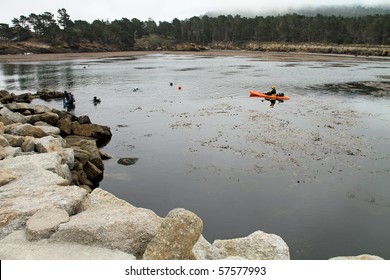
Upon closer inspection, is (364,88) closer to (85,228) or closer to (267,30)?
(85,228)

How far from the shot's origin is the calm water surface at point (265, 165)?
16.2 meters

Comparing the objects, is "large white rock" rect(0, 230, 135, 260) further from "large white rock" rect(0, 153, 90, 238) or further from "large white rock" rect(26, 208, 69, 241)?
"large white rock" rect(0, 153, 90, 238)

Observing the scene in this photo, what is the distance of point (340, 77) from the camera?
6800 cm

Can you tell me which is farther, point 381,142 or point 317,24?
point 317,24

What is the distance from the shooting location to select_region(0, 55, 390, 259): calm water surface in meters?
16.2

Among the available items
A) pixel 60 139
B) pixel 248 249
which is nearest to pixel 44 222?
pixel 248 249

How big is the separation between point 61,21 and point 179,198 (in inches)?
6747

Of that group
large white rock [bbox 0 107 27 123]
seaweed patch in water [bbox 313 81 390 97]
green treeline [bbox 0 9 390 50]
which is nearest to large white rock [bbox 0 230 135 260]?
large white rock [bbox 0 107 27 123]

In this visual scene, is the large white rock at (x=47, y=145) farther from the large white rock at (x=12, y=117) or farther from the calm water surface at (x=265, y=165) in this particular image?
the large white rock at (x=12, y=117)

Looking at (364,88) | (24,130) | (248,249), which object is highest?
(364,88)

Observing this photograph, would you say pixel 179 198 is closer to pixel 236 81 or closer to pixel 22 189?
pixel 22 189

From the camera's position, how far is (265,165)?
75.2ft

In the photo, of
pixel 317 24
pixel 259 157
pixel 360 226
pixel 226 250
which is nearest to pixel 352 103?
pixel 259 157

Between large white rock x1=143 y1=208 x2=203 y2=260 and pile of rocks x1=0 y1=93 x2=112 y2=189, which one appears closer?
large white rock x1=143 y1=208 x2=203 y2=260
